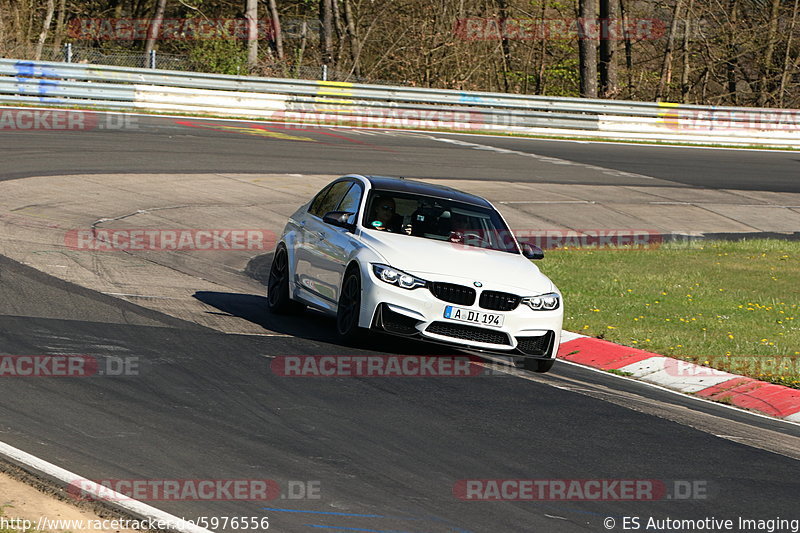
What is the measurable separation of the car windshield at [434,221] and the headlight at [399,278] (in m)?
1.16

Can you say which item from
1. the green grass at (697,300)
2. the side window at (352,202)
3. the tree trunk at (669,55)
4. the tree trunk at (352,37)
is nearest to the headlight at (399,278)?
the side window at (352,202)

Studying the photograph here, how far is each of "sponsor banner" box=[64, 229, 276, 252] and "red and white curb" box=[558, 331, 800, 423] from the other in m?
6.25

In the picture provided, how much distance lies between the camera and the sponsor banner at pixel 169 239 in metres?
15.5

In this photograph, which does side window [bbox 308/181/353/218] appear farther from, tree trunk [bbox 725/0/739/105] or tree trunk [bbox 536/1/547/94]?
tree trunk [bbox 725/0/739/105]

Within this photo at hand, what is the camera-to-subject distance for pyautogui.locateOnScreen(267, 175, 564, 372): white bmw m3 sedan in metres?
9.93

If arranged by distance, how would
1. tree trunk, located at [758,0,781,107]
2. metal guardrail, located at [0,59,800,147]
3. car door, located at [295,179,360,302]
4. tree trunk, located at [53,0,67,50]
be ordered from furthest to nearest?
1. tree trunk, located at [758,0,781,107]
2. tree trunk, located at [53,0,67,50]
3. metal guardrail, located at [0,59,800,147]
4. car door, located at [295,179,360,302]

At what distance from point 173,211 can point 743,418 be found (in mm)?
11576

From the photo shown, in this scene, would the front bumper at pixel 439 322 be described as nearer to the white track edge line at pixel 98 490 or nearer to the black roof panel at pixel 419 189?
the black roof panel at pixel 419 189

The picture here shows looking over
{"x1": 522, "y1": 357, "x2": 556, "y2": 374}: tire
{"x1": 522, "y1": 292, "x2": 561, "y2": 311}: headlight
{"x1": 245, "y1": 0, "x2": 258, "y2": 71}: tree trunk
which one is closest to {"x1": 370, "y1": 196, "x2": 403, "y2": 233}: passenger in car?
{"x1": 522, "y1": 292, "x2": 561, "y2": 311}: headlight

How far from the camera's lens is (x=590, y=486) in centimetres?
681

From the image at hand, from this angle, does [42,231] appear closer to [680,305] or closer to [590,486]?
[680,305]

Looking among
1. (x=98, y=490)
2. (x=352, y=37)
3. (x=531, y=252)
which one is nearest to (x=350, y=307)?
(x=531, y=252)

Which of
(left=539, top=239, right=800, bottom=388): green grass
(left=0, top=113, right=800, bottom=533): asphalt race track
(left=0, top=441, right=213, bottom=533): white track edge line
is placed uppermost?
(left=0, top=441, right=213, bottom=533): white track edge line

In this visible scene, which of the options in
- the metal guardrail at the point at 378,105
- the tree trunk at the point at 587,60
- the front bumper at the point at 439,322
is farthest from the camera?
the tree trunk at the point at 587,60
